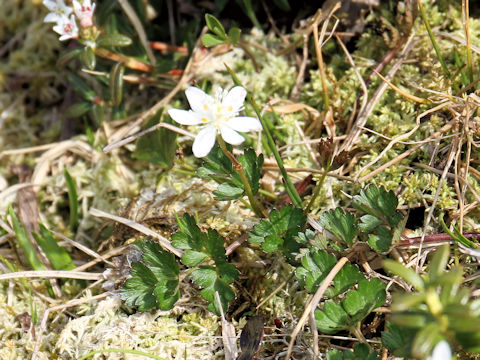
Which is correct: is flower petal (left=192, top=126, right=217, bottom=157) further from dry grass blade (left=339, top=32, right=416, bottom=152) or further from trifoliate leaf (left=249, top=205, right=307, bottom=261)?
dry grass blade (left=339, top=32, right=416, bottom=152)

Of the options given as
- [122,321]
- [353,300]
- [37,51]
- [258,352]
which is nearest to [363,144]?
[353,300]

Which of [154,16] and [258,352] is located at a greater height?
[154,16]

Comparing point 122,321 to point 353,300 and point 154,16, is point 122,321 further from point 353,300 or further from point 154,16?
point 154,16

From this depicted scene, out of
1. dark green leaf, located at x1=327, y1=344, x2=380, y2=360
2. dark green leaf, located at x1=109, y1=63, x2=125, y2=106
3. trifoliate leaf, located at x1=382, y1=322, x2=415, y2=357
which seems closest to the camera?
trifoliate leaf, located at x1=382, y1=322, x2=415, y2=357

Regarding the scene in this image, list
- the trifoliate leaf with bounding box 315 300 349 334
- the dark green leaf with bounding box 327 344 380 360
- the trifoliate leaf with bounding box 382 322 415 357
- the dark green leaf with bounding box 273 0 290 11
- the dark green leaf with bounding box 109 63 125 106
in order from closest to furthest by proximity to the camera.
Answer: the trifoliate leaf with bounding box 382 322 415 357 < the dark green leaf with bounding box 327 344 380 360 < the trifoliate leaf with bounding box 315 300 349 334 < the dark green leaf with bounding box 109 63 125 106 < the dark green leaf with bounding box 273 0 290 11

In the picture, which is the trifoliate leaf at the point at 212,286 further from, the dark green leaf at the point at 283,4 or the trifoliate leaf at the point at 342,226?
the dark green leaf at the point at 283,4

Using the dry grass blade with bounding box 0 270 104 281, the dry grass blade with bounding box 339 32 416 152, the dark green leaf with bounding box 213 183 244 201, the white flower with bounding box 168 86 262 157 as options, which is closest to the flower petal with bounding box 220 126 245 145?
the white flower with bounding box 168 86 262 157
